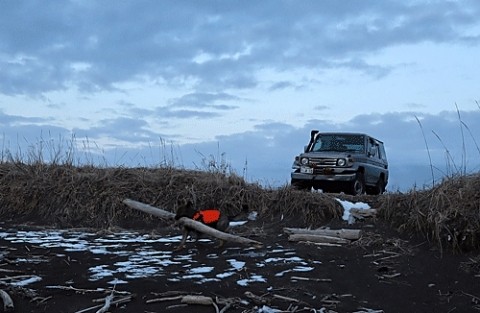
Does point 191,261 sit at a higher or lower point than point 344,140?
lower

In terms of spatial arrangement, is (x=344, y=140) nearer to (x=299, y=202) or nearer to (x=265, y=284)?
(x=299, y=202)

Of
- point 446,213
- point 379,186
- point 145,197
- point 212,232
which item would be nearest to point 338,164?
point 379,186

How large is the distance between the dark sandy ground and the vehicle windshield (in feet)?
20.5

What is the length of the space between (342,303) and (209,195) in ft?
17.8

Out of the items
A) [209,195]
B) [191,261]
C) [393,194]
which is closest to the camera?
[191,261]

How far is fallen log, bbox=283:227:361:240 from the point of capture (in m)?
8.53

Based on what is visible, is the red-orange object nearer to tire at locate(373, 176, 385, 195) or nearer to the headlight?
the headlight

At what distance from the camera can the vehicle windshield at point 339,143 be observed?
50.0 feet

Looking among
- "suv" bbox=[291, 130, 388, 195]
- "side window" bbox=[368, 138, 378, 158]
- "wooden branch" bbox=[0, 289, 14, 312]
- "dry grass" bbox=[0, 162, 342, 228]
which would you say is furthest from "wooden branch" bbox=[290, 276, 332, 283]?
"side window" bbox=[368, 138, 378, 158]

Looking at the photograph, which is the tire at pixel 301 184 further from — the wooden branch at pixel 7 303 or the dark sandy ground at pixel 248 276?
the wooden branch at pixel 7 303

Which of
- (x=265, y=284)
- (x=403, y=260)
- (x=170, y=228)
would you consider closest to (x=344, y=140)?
(x=170, y=228)

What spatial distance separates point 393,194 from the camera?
33.0 ft

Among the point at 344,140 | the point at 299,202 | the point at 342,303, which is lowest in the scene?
the point at 342,303

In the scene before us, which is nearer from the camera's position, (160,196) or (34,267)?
(34,267)
